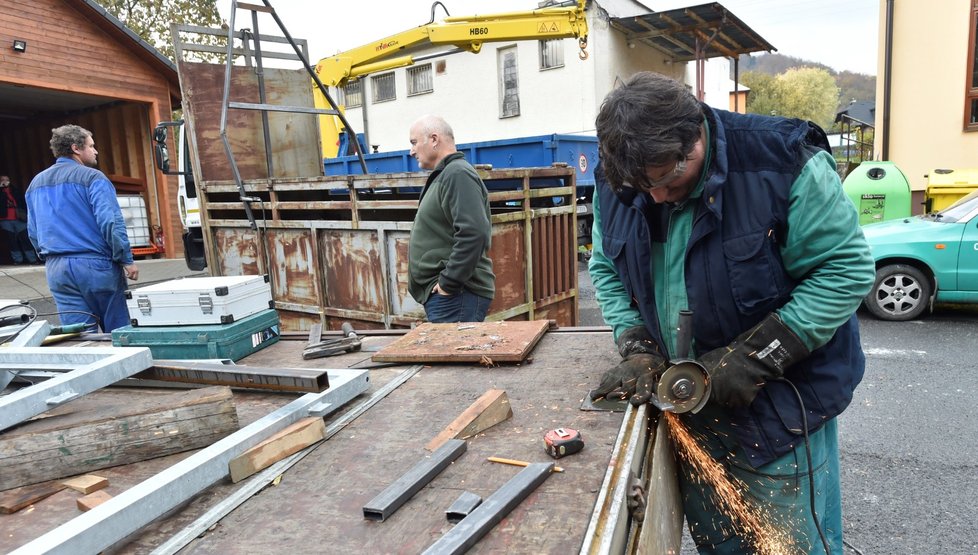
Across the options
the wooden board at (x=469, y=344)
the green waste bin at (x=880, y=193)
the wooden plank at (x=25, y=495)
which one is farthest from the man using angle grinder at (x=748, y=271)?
the green waste bin at (x=880, y=193)

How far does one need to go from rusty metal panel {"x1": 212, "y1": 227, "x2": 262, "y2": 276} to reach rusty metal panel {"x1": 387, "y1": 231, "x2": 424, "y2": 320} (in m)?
1.52

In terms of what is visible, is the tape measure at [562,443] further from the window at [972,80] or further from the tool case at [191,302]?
the window at [972,80]

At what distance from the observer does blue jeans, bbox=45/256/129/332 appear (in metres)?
4.56

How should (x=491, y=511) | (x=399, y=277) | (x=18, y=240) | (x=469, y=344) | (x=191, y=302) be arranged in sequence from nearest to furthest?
(x=491, y=511), (x=469, y=344), (x=191, y=302), (x=399, y=277), (x=18, y=240)

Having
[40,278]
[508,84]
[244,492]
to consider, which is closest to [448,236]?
[244,492]

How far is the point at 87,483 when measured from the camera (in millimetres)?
1436

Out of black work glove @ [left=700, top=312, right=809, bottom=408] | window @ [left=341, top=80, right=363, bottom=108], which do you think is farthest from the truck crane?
window @ [left=341, top=80, right=363, bottom=108]

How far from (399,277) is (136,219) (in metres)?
11.0

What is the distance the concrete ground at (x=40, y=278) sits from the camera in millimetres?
9938

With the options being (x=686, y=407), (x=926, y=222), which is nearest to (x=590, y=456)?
(x=686, y=407)

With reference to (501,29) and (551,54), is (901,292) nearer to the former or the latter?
(501,29)

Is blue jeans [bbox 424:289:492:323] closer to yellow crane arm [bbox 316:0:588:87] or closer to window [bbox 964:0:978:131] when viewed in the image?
yellow crane arm [bbox 316:0:588:87]

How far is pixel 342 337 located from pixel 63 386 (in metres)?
1.22

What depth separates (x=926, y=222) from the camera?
7098 mm
